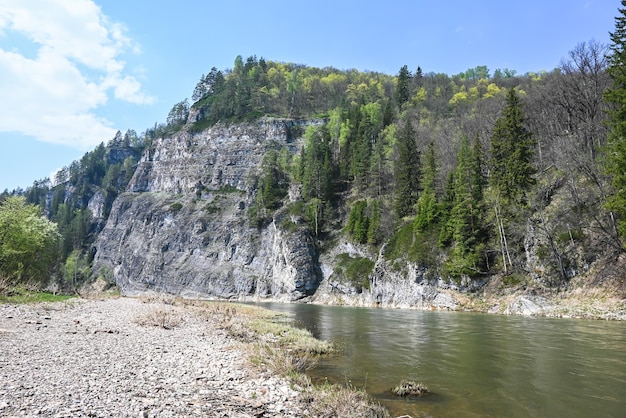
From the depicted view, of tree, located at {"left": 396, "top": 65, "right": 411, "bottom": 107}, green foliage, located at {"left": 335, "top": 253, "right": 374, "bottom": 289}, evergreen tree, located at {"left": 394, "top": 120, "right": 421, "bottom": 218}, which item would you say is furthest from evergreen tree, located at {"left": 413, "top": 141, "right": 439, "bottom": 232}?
tree, located at {"left": 396, "top": 65, "right": 411, "bottom": 107}

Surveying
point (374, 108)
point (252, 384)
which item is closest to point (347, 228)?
point (374, 108)

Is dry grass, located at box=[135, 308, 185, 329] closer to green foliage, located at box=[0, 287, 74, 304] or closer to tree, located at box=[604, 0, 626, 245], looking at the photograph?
green foliage, located at box=[0, 287, 74, 304]

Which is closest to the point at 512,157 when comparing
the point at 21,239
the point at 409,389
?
the point at 409,389

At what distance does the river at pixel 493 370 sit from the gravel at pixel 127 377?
3435 mm

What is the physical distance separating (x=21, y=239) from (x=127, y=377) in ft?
135

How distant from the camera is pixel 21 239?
40625 millimetres

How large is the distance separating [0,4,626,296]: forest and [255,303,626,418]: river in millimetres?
18739

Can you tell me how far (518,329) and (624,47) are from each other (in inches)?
1197

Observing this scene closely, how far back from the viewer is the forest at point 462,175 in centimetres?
3988

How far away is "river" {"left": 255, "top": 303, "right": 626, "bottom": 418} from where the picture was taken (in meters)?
10.2

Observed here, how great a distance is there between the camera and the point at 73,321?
20.7 meters

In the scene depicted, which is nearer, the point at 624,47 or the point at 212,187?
the point at 624,47

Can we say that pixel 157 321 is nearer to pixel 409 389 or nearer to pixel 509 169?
pixel 409 389

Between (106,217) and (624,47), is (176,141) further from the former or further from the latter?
(624,47)
